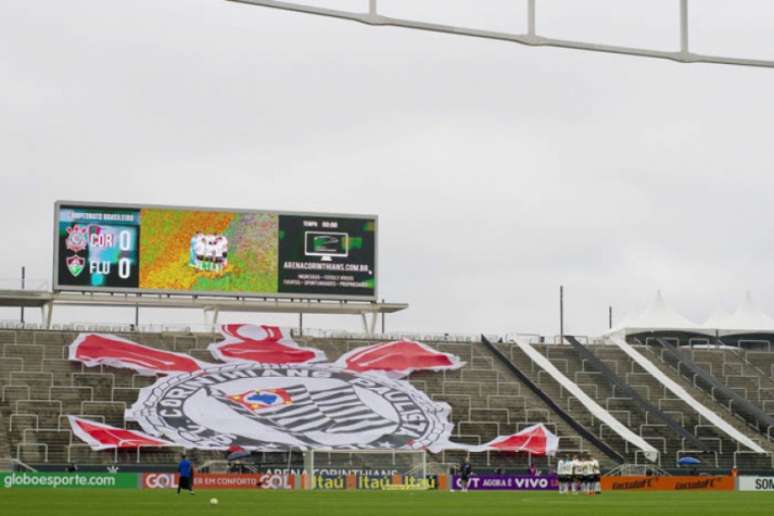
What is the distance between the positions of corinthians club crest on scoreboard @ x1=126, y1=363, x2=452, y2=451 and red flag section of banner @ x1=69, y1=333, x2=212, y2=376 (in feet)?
2.92

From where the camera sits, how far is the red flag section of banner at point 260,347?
81.7 meters

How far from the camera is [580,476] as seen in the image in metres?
58.1

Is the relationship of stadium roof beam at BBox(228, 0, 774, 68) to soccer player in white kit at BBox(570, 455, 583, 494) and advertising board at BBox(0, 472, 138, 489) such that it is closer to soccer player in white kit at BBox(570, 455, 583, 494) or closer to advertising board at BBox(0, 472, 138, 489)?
soccer player in white kit at BBox(570, 455, 583, 494)

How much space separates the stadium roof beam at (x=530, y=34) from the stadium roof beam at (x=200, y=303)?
54561 mm

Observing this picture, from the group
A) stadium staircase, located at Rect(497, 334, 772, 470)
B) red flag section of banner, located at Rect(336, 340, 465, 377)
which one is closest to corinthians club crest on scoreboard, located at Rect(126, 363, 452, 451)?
red flag section of banner, located at Rect(336, 340, 465, 377)

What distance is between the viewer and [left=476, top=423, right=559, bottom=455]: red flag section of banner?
76375mm

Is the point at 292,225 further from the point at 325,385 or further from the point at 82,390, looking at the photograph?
the point at 82,390

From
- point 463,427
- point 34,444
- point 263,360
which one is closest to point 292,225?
point 263,360

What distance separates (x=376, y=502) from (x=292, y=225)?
1557 inches

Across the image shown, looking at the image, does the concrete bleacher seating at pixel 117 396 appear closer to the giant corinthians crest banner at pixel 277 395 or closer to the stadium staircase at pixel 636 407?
the giant corinthians crest banner at pixel 277 395

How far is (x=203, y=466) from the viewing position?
2613 inches

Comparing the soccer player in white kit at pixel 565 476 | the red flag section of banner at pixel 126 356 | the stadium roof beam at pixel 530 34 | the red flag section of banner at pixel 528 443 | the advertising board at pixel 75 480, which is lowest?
the advertising board at pixel 75 480

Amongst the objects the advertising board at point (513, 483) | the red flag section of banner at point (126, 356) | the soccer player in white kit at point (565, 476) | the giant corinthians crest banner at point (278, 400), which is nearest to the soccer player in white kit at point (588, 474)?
the soccer player in white kit at point (565, 476)

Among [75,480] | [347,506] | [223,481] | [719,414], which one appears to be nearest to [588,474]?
[223,481]
